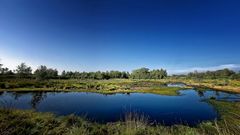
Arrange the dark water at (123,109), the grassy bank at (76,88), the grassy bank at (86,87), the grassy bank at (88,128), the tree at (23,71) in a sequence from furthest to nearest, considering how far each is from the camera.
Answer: the tree at (23,71) → the grassy bank at (86,87) → the grassy bank at (76,88) → the dark water at (123,109) → the grassy bank at (88,128)

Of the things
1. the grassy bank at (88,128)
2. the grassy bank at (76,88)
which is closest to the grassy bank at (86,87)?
the grassy bank at (76,88)

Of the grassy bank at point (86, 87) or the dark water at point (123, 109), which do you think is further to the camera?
the grassy bank at point (86, 87)

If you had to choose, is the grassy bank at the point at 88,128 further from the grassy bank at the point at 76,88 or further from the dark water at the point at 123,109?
the grassy bank at the point at 76,88

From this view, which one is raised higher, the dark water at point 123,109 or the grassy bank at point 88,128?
the grassy bank at point 88,128

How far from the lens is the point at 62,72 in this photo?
12350 centimetres

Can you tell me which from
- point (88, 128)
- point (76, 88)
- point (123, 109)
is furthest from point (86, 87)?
point (88, 128)

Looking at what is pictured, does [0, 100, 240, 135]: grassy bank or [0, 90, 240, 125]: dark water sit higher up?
[0, 100, 240, 135]: grassy bank

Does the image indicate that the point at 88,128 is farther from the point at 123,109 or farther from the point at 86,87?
the point at 86,87

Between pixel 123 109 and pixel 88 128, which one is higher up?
pixel 88 128

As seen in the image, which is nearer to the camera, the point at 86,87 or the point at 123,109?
the point at 123,109

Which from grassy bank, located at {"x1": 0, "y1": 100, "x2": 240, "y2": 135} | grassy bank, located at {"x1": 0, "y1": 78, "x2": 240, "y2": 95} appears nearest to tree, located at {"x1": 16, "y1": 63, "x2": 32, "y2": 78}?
grassy bank, located at {"x1": 0, "y1": 78, "x2": 240, "y2": 95}

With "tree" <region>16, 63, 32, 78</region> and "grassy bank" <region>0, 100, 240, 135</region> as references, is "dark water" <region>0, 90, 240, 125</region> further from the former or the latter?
"tree" <region>16, 63, 32, 78</region>

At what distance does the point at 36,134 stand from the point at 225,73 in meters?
130

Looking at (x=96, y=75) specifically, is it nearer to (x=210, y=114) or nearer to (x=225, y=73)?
(x=225, y=73)
